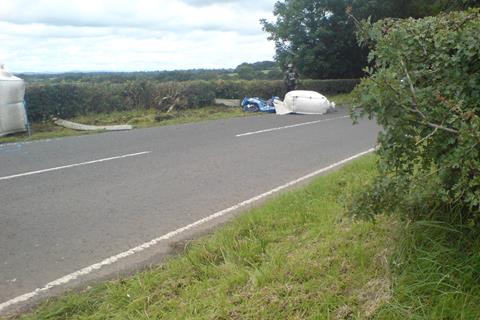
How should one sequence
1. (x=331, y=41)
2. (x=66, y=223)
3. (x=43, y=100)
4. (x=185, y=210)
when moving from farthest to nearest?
(x=331, y=41), (x=43, y=100), (x=185, y=210), (x=66, y=223)

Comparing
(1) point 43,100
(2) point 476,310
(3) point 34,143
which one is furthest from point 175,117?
(2) point 476,310

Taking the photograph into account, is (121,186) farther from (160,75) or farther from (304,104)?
(160,75)

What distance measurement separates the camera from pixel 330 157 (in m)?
8.84

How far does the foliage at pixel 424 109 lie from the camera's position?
259cm

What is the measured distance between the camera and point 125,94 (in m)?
18.5

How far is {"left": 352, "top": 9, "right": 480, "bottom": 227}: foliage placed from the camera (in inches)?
102

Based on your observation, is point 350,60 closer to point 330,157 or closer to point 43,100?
point 43,100

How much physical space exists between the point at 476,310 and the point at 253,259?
71.2 inches

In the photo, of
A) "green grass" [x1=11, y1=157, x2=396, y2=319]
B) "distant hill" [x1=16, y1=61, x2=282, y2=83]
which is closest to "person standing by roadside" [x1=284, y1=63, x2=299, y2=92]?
"distant hill" [x1=16, y1=61, x2=282, y2=83]

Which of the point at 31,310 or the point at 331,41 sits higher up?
the point at 331,41

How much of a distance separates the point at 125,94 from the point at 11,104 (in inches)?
223

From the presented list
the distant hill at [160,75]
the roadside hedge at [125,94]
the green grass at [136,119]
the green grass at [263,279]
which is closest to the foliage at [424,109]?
the green grass at [263,279]

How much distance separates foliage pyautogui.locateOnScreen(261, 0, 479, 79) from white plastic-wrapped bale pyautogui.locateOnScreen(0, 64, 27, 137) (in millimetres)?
17377

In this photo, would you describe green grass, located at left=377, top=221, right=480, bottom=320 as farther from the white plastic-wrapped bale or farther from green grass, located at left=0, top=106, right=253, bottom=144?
the white plastic-wrapped bale
